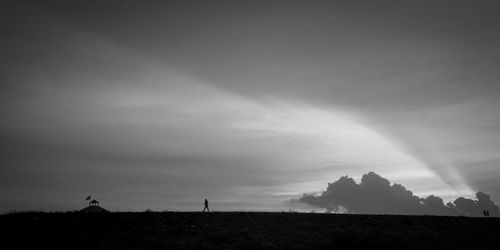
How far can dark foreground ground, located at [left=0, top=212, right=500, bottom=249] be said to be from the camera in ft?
90.0

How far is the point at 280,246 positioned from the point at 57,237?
649 inches

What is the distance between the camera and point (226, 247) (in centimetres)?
2950

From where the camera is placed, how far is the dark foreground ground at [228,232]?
A: 27438 mm

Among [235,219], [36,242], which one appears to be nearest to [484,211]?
[235,219]

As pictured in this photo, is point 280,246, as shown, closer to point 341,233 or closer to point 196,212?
point 341,233

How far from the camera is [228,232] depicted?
32750 millimetres

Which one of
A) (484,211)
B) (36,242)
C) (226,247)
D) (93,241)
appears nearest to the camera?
(36,242)

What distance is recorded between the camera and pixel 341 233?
35.5 m

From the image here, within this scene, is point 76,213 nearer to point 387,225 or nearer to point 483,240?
point 387,225

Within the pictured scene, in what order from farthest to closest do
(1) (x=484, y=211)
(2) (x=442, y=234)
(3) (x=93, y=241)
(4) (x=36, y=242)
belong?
(1) (x=484, y=211) → (2) (x=442, y=234) → (3) (x=93, y=241) → (4) (x=36, y=242)

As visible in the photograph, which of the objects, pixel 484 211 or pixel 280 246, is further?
pixel 484 211

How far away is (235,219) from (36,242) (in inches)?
672

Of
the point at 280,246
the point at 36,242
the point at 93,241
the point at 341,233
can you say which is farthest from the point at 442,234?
the point at 36,242

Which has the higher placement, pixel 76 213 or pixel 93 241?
pixel 76 213
